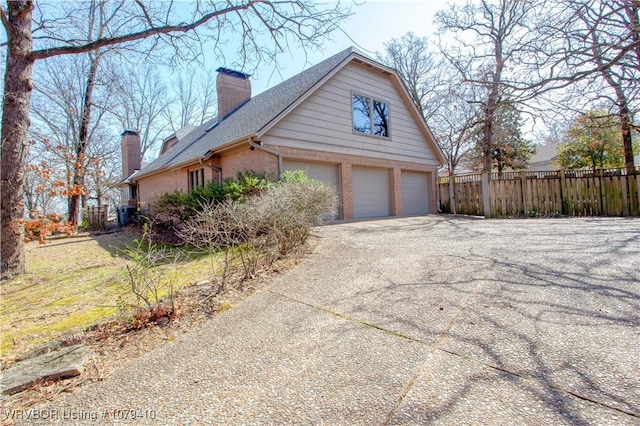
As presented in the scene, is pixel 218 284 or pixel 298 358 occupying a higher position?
pixel 218 284

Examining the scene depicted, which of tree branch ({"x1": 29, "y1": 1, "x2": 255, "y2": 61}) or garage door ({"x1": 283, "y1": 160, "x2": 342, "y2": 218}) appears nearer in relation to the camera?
tree branch ({"x1": 29, "y1": 1, "x2": 255, "y2": 61})

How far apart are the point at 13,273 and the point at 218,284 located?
551 centimetres

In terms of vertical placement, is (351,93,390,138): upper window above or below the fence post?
above

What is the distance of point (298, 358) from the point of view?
2.41m

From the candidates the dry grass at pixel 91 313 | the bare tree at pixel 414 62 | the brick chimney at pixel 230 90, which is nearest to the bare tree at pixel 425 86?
the bare tree at pixel 414 62

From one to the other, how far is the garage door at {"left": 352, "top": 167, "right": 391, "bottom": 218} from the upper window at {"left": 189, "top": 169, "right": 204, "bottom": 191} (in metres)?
6.05

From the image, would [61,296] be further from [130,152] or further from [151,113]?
[151,113]

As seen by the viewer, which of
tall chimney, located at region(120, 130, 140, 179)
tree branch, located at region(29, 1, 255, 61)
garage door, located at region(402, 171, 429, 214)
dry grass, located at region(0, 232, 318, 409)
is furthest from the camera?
tall chimney, located at region(120, 130, 140, 179)

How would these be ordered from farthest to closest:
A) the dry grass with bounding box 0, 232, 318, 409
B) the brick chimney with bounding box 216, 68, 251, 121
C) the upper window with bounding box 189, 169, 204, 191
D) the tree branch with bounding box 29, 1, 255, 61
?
the brick chimney with bounding box 216, 68, 251, 121, the upper window with bounding box 189, 169, 204, 191, the tree branch with bounding box 29, 1, 255, 61, the dry grass with bounding box 0, 232, 318, 409

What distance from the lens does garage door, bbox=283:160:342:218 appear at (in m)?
9.94

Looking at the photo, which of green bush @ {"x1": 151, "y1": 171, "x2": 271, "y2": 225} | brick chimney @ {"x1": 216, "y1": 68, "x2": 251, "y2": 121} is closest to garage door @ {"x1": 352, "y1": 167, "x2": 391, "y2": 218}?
green bush @ {"x1": 151, "y1": 171, "x2": 271, "y2": 225}

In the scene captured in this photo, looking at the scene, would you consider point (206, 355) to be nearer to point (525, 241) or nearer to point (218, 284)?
point (218, 284)

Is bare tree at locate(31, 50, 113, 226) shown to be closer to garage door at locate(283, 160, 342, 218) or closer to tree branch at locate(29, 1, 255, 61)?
tree branch at locate(29, 1, 255, 61)

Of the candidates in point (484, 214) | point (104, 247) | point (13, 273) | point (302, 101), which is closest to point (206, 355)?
point (13, 273)
